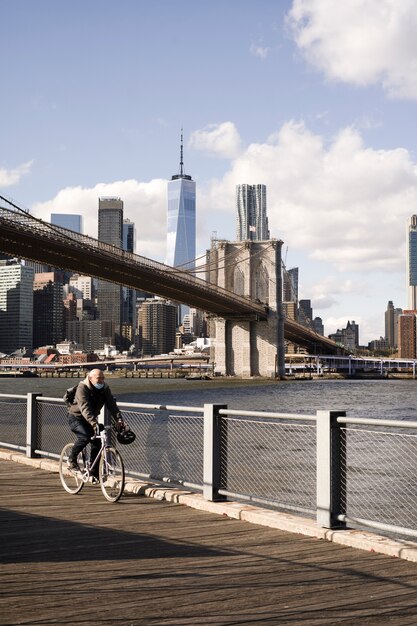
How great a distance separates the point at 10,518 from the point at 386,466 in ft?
40.3

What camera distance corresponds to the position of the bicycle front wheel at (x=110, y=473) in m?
8.51

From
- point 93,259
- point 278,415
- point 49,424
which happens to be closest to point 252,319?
point 93,259

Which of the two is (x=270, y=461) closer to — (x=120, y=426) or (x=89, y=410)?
(x=120, y=426)

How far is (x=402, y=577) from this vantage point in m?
5.36

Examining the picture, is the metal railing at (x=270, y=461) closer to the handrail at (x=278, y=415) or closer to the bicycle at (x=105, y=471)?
the handrail at (x=278, y=415)

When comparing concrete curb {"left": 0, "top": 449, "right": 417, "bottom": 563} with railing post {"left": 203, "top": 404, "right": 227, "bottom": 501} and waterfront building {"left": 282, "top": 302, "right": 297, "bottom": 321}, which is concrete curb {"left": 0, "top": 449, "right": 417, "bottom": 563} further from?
waterfront building {"left": 282, "top": 302, "right": 297, "bottom": 321}

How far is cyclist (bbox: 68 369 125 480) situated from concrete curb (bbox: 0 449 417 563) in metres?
0.69

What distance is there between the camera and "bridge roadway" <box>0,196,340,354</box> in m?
48.2

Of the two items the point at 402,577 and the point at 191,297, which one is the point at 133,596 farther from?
the point at 191,297

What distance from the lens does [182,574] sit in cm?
542

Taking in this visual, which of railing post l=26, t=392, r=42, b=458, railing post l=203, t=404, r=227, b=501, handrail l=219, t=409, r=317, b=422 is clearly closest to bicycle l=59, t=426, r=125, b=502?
railing post l=203, t=404, r=227, b=501

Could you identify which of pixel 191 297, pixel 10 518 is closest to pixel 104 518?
pixel 10 518

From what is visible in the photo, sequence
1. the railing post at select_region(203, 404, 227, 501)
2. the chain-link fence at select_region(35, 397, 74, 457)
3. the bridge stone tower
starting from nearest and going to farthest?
the railing post at select_region(203, 404, 227, 501) → the chain-link fence at select_region(35, 397, 74, 457) → the bridge stone tower

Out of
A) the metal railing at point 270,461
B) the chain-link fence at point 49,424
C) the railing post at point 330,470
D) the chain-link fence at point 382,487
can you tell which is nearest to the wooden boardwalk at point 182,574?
the railing post at point 330,470
